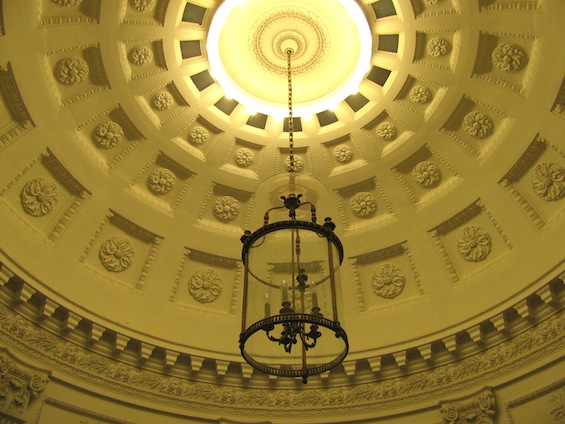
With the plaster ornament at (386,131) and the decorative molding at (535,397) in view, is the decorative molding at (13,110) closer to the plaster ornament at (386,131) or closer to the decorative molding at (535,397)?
the plaster ornament at (386,131)

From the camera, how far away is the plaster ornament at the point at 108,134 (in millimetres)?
10906

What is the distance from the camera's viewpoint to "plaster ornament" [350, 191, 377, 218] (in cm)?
1230

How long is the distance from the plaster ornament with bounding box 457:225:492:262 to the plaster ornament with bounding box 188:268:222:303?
15.9 feet

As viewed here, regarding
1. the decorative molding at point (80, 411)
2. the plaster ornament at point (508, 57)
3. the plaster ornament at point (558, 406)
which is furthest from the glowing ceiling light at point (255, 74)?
the plaster ornament at point (558, 406)

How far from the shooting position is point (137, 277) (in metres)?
11.3

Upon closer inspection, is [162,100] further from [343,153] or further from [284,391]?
[284,391]

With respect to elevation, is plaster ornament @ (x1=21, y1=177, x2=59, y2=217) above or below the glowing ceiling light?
below

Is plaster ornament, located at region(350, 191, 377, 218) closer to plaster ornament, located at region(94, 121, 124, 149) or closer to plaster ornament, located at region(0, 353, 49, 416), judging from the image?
plaster ornament, located at region(94, 121, 124, 149)

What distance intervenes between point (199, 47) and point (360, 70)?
3093mm

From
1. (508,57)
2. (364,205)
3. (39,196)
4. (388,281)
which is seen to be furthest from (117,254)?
(508,57)

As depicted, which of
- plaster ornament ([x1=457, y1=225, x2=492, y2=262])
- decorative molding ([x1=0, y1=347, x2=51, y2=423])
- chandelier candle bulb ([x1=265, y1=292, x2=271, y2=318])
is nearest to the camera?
chandelier candle bulb ([x1=265, y1=292, x2=271, y2=318])

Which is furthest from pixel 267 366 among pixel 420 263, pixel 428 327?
pixel 420 263

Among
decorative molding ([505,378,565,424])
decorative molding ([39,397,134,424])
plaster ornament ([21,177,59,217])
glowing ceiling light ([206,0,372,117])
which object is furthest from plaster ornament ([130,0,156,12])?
decorative molding ([505,378,565,424])

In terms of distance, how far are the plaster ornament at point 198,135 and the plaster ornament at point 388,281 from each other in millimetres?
4451
